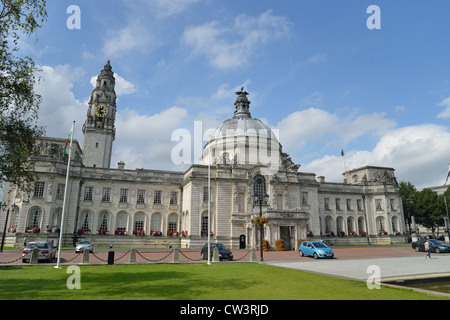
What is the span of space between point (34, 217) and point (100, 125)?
22561mm

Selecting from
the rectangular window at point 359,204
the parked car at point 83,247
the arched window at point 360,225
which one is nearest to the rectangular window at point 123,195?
the parked car at point 83,247

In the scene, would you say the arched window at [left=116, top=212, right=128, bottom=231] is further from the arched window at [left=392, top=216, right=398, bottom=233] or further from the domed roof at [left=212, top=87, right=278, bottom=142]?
the arched window at [left=392, top=216, right=398, bottom=233]

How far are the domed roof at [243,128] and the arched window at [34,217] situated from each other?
3341 centimetres

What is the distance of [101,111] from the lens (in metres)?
59.8

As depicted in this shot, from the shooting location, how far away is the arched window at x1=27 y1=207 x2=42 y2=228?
4250cm

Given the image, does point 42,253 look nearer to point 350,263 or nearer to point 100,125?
point 350,263

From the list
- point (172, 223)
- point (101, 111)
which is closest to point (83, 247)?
point (172, 223)

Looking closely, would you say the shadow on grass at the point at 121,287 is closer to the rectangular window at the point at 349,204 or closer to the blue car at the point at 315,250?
the blue car at the point at 315,250

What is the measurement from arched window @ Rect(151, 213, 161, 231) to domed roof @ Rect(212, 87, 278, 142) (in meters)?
20.0

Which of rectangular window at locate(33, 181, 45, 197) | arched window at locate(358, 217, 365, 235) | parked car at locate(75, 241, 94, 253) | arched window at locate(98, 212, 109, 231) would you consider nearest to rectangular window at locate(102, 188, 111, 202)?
arched window at locate(98, 212, 109, 231)

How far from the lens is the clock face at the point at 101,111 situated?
5941 centimetres

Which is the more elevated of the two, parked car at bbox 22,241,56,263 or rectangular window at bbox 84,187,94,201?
rectangular window at bbox 84,187,94,201

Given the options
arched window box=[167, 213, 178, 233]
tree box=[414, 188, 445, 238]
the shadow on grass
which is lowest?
the shadow on grass

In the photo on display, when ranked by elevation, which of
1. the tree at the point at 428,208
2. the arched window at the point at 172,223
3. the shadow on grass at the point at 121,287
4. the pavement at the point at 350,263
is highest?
the tree at the point at 428,208
